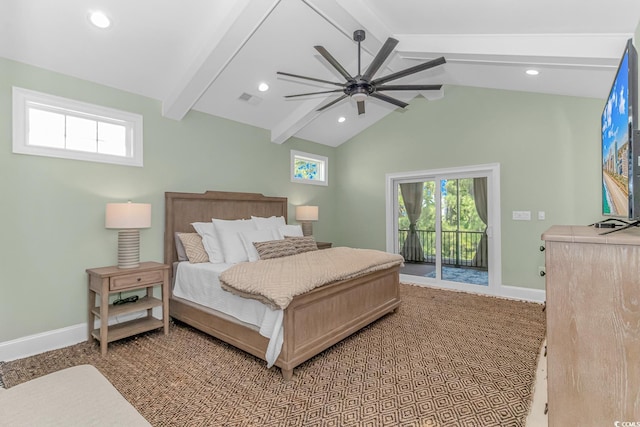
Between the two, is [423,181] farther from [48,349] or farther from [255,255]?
[48,349]

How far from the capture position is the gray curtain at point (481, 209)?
15.6 feet

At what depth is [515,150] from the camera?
443cm

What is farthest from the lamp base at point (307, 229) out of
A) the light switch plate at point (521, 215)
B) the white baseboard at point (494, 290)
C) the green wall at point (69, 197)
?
the light switch plate at point (521, 215)

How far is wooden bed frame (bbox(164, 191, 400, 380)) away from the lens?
244 centimetres

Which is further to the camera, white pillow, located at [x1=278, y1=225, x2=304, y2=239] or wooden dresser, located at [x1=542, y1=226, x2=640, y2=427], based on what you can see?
white pillow, located at [x1=278, y1=225, x2=304, y2=239]

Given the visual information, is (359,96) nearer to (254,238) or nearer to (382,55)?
(382,55)

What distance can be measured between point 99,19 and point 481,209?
17.0ft

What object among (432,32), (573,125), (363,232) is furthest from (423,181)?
(432,32)

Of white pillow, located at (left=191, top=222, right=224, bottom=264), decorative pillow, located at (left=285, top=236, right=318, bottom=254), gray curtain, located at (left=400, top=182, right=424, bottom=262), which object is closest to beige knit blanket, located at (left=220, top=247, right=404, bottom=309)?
decorative pillow, located at (left=285, top=236, right=318, bottom=254)

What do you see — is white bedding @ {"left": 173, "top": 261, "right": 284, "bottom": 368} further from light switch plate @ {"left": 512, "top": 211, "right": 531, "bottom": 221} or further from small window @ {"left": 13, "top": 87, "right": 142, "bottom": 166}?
light switch plate @ {"left": 512, "top": 211, "right": 531, "bottom": 221}

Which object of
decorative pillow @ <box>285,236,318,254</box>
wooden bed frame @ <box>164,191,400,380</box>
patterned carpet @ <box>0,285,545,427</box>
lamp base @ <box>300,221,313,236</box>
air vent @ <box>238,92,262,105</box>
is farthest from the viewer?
lamp base @ <box>300,221,313,236</box>

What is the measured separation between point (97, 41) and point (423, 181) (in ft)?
15.6

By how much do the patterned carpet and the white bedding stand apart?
13.4 inches

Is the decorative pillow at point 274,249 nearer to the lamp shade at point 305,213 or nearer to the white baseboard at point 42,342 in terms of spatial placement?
the lamp shade at point 305,213
